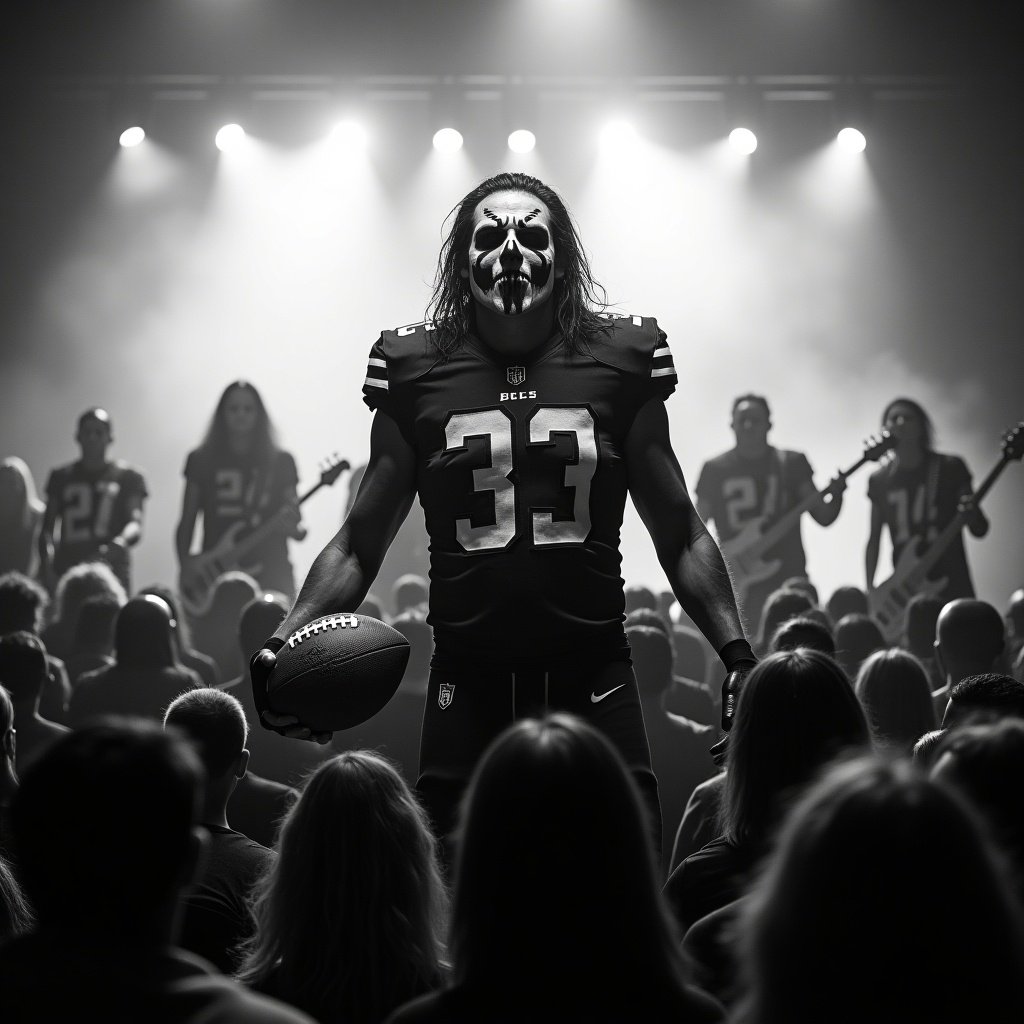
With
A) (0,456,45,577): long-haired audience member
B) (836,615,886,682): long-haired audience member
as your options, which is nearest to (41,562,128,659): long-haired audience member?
(0,456,45,577): long-haired audience member

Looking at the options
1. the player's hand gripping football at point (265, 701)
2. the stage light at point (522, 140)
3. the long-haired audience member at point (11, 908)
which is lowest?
the long-haired audience member at point (11, 908)

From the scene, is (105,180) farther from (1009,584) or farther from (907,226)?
(1009,584)

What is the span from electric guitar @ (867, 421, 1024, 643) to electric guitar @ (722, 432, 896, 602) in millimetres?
622

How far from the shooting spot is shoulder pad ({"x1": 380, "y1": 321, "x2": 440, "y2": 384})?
8.90 feet

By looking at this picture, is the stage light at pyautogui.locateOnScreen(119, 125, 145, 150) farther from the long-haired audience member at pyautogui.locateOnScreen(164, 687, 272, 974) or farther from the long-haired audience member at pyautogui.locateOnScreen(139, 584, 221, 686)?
the long-haired audience member at pyautogui.locateOnScreen(164, 687, 272, 974)

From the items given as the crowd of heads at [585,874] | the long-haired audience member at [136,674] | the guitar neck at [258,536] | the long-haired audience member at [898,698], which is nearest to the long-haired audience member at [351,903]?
the crowd of heads at [585,874]

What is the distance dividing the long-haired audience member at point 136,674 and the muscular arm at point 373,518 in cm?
178

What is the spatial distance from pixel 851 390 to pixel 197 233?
6.58 m

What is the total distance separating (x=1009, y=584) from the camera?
40.7 ft

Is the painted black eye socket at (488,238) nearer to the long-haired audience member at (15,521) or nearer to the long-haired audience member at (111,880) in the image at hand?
the long-haired audience member at (111,880)

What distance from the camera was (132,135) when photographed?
1223 cm

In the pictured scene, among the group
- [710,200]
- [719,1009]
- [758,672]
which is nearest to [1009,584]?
[710,200]

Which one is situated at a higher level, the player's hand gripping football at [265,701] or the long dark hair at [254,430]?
the long dark hair at [254,430]

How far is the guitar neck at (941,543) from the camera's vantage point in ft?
25.4
